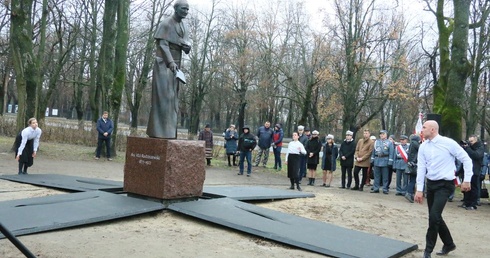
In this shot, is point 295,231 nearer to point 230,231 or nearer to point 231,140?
point 230,231

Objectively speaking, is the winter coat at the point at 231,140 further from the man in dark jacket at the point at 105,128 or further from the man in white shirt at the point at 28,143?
the man in white shirt at the point at 28,143

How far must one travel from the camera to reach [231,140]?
19.3 metres

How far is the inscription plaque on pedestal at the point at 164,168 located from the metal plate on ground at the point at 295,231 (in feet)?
1.05

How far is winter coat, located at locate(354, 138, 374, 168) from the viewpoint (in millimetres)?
14344

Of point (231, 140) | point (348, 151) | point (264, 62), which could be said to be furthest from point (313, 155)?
point (264, 62)

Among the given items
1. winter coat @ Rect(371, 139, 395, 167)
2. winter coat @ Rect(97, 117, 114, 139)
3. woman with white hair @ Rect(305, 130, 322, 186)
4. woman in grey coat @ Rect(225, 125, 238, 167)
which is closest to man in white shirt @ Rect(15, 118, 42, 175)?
winter coat @ Rect(97, 117, 114, 139)

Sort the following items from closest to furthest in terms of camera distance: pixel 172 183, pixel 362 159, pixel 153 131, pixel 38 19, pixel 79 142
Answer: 1. pixel 172 183
2. pixel 153 131
3. pixel 362 159
4. pixel 79 142
5. pixel 38 19

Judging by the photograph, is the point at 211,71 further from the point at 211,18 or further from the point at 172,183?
the point at 172,183

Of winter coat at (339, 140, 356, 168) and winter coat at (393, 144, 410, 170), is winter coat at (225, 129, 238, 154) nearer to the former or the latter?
winter coat at (339, 140, 356, 168)

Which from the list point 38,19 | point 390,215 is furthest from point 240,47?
point 390,215

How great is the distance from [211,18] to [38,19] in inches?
707

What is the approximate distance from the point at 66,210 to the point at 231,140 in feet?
39.8

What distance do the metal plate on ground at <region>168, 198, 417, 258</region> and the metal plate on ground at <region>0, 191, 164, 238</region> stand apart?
0.85 meters

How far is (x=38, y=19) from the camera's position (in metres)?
29.9
